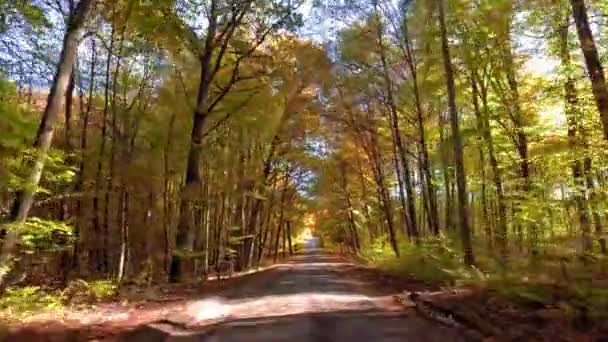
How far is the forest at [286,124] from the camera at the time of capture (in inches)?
385

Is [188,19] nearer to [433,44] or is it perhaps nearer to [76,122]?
[433,44]

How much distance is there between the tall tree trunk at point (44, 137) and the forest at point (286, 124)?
0.04 meters

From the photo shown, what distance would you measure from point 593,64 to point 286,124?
72.9 feet

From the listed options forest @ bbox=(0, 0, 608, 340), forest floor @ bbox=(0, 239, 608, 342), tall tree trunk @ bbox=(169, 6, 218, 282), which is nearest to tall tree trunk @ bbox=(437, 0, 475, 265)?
forest @ bbox=(0, 0, 608, 340)

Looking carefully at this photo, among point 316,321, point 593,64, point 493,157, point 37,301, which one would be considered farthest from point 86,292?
point 493,157

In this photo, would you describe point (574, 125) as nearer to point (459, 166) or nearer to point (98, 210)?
point (459, 166)

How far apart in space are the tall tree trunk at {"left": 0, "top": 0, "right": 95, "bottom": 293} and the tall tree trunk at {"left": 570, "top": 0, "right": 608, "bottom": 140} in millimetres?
8944

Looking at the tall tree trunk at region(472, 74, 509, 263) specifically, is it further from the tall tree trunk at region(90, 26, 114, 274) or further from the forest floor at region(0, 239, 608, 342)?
the tall tree trunk at region(90, 26, 114, 274)

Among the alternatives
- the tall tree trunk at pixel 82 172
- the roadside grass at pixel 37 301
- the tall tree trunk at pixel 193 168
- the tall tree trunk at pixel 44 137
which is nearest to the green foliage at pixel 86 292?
the roadside grass at pixel 37 301

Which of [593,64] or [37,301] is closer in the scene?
[593,64]

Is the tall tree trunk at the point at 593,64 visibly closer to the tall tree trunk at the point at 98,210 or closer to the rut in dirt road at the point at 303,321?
the rut in dirt road at the point at 303,321

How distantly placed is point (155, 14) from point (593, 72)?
12562 millimetres

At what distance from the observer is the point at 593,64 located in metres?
9.30

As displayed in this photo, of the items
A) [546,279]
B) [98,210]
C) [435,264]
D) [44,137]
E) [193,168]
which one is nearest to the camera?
[546,279]
